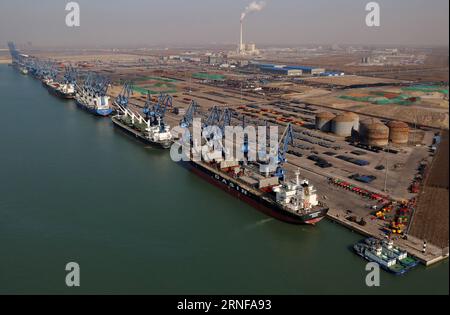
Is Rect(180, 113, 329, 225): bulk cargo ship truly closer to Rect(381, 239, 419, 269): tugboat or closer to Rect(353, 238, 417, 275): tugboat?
Rect(353, 238, 417, 275): tugboat

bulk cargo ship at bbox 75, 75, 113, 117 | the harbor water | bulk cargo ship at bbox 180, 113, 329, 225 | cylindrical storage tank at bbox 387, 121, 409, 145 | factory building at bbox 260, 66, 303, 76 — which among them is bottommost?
the harbor water

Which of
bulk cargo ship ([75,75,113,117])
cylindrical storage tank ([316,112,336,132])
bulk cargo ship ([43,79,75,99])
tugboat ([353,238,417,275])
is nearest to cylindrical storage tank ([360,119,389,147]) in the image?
cylindrical storage tank ([316,112,336,132])

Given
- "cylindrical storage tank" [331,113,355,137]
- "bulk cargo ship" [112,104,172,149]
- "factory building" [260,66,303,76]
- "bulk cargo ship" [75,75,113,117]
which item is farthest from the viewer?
"factory building" [260,66,303,76]

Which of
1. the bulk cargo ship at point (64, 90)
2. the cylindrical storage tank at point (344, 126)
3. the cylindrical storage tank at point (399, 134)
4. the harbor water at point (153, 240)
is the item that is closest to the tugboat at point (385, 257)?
the harbor water at point (153, 240)

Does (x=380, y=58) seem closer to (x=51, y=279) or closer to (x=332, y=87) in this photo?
(x=332, y=87)

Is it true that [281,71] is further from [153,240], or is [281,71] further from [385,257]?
[385,257]
